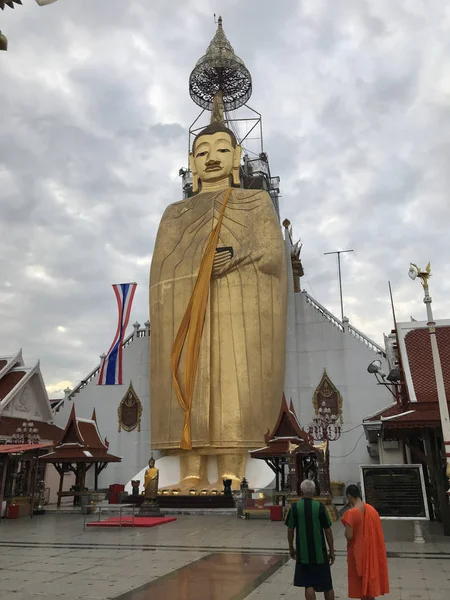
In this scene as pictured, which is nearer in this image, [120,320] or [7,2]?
[7,2]

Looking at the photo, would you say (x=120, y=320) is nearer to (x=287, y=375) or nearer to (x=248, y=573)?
(x=287, y=375)

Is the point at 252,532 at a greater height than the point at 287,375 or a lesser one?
lesser

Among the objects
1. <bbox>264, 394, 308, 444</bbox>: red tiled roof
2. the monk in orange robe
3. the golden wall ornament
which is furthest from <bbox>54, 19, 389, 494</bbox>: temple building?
the monk in orange robe

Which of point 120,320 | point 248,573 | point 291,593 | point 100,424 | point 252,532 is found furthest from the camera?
point 100,424

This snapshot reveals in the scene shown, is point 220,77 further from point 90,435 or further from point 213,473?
point 213,473

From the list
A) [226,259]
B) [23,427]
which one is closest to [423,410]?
[226,259]

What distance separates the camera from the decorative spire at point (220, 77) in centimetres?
2408

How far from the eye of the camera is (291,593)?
5.11m

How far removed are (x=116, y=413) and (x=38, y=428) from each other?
2912mm

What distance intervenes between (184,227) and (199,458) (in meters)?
7.82

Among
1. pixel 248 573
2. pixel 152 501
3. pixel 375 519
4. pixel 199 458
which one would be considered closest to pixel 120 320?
pixel 199 458

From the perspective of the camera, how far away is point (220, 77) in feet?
80.4

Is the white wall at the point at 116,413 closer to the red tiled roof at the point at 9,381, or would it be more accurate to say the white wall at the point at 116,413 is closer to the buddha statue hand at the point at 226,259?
the red tiled roof at the point at 9,381

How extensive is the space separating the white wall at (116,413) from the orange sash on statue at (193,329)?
11.3 feet
